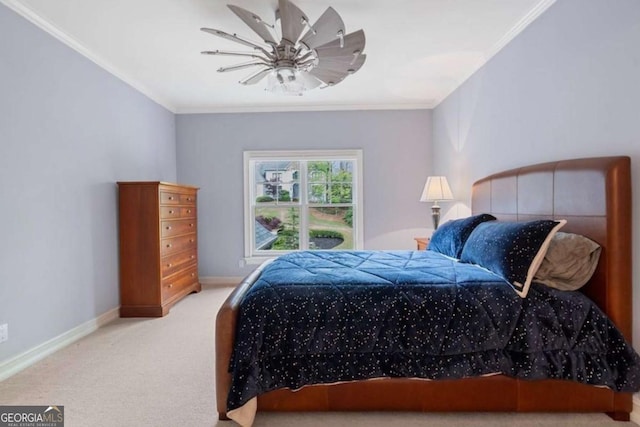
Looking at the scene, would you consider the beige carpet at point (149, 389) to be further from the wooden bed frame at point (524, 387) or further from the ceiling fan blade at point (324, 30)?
the ceiling fan blade at point (324, 30)

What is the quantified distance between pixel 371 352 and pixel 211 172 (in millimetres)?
3668

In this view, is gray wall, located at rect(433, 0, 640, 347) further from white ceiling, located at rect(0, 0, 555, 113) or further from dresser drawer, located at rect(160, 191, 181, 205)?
dresser drawer, located at rect(160, 191, 181, 205)

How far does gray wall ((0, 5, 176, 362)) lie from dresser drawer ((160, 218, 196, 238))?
458 millimetres

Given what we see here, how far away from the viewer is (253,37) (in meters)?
2.66

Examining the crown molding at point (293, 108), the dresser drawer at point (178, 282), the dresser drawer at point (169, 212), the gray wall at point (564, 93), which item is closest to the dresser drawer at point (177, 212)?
the dresser drawer at point (169, 212)

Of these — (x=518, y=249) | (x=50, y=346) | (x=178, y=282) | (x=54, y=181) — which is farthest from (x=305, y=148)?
(x=50, y=346)

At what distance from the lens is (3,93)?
6.96 feet

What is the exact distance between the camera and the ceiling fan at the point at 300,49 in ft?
6.19

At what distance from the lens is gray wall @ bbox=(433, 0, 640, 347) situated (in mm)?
1628

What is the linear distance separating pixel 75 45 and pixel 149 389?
9.20ft

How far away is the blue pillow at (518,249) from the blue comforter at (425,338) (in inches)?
3.4

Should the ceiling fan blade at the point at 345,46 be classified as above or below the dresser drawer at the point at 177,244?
above

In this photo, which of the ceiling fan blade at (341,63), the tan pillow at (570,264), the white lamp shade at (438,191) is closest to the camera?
the tan pillow at (570,264)

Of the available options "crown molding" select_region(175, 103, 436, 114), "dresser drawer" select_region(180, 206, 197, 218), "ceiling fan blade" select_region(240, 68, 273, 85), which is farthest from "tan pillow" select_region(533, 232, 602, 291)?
"dresser drawer" select_region(180, 206, 197, 218)
